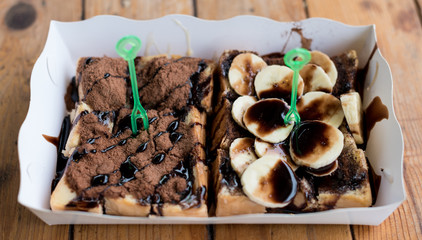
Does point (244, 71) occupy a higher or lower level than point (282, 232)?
higher

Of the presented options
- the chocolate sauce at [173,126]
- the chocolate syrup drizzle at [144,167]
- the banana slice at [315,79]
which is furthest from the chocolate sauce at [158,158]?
the banana slice at [315,79]

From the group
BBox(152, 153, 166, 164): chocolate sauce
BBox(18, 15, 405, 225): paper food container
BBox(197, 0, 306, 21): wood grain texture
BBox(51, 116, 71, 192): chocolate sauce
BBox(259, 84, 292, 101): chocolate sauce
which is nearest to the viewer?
BBox(18, 15, 405, 225): paper food container

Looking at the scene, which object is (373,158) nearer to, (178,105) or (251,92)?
(251,92)

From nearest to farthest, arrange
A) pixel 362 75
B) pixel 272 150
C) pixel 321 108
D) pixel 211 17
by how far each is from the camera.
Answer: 1. pixel 272 150
2. pixel 321 108
3. pixel 362 75
4. pixel 211 17

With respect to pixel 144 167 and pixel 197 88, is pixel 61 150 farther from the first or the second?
pixel 197 88

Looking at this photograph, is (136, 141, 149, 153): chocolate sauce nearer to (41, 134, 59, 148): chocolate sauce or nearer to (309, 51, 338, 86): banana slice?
(41, 134, 59, 148): chocolate sauce

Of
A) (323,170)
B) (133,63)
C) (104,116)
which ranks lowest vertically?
(323,170)

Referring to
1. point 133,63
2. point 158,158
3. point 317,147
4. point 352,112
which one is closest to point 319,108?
point 352,112

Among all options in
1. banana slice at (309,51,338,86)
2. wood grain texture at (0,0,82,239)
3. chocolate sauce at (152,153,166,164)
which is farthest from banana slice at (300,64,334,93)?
wood grain texture at (0,0,82,239)
